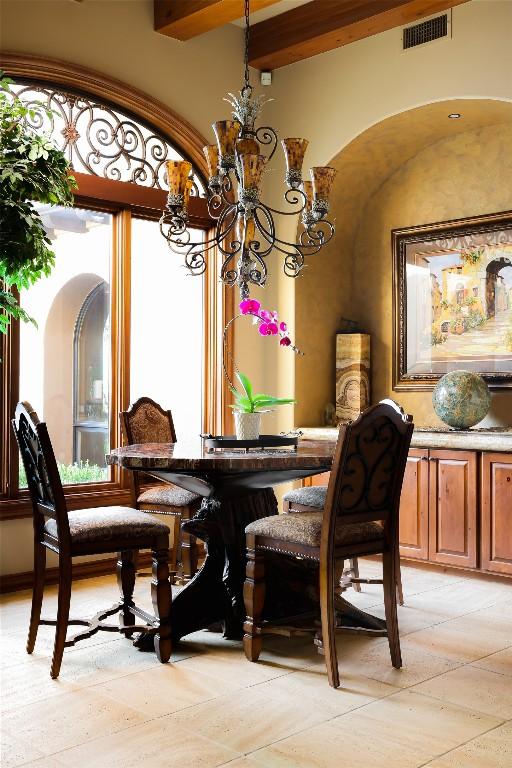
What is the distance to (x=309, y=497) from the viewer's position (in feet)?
13.6

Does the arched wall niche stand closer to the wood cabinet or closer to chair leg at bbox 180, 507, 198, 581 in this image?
the wood cabinet

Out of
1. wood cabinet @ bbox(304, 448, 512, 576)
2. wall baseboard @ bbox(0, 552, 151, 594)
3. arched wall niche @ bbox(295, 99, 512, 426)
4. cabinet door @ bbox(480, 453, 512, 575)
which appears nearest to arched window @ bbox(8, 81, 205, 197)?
arched wall niche @ bbox(295, 99, 512, 426)

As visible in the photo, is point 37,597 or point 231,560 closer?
point 37,597

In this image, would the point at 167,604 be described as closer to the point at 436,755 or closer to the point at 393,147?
the point at 436,755

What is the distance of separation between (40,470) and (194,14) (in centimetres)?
300

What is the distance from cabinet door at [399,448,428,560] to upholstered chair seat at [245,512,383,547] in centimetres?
163

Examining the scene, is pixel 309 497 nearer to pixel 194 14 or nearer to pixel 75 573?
pixel 75 573

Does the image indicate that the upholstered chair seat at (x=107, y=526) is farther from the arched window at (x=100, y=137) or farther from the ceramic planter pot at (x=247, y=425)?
the arched window at (x=100, y=137)

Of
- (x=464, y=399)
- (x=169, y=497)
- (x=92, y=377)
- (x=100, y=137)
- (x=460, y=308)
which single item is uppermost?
(x=100, y=137)

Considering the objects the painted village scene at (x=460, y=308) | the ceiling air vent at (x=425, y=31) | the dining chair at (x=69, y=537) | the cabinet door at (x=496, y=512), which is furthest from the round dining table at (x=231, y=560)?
the ceiling air vent at (x=425, y=31)

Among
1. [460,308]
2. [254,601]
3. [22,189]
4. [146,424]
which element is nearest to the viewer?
[254,601]

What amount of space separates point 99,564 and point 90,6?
3.24m

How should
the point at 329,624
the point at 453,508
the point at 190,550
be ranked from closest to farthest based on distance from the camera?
the point at 329,624 → the point at 190,550 → the point at 453,508

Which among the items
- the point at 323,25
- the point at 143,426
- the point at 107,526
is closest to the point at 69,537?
the point at 107,526
